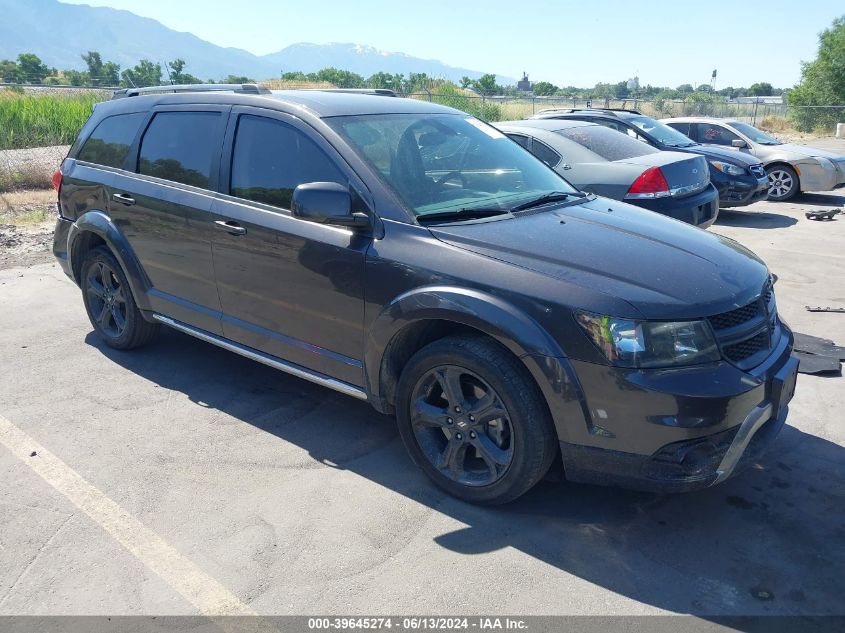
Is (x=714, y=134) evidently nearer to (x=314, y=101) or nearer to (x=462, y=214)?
(x=314, y=101)

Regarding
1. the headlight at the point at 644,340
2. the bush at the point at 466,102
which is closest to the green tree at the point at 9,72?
the bush at the point at 466,102

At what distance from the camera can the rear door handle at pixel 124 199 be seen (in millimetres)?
4900

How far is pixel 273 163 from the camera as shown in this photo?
13.5ft

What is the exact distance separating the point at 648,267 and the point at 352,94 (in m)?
2.40

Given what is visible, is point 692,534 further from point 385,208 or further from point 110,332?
point 110,332

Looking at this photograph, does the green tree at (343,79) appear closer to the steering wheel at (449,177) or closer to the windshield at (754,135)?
the windshield at (754,135)

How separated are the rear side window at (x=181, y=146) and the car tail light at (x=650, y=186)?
4740mm

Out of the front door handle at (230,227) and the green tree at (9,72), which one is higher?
the green tree at (9,72)

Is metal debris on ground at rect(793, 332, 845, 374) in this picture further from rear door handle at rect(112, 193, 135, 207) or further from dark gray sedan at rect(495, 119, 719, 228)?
rear door handle at rect(112, 193, 135, 207)

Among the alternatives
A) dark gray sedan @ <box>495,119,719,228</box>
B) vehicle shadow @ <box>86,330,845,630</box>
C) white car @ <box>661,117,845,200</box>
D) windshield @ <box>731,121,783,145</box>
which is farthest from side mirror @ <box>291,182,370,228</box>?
windshield @ <box>731,121,783,145</box>

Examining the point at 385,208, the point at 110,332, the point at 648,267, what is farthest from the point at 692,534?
the point at 110,332

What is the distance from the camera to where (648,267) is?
128 inches

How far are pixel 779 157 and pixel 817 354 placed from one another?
29.6ft

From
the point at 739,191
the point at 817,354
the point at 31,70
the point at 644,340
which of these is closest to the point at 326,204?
the point at 644,340
